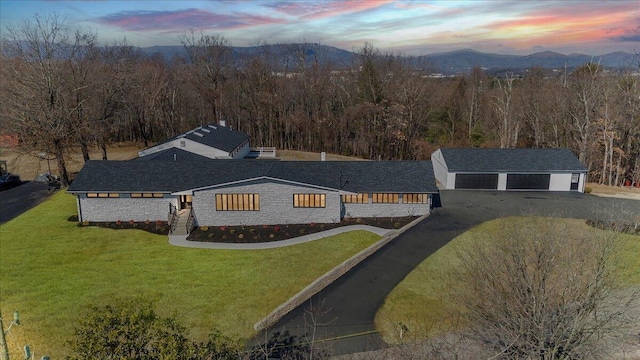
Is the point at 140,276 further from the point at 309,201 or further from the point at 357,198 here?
the point at 357,198

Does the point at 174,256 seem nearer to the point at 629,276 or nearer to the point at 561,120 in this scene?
the point at 629,276

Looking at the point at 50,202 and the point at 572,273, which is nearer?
the point at 572,273

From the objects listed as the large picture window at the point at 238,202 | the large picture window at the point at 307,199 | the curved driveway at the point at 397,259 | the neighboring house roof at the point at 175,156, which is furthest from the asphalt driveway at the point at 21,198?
the curved driveway at the point at 397,259

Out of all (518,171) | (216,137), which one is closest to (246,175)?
(216,137)

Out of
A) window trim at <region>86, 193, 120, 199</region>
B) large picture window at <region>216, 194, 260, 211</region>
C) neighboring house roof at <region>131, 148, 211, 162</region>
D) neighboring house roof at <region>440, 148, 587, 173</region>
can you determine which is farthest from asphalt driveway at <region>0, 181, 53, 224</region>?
neighboring house roof at <region>440, 148, 587, 173</region>

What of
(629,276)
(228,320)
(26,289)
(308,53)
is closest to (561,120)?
(629,276)

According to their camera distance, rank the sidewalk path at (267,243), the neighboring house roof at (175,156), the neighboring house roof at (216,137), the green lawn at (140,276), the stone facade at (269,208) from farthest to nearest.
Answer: the neighboring house roof at (216,137) → the neighboring house roof at (175,156) → the stone facade at (269,208) → the sidewalk path at (267,243) → the green lawn at (140,276)

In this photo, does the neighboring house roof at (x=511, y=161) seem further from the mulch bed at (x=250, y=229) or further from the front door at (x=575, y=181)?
the mulch bed at (x=250, y=229)
